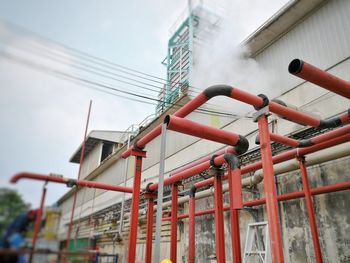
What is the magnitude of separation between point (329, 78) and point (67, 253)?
11.1ft

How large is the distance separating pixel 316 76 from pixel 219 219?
2.67m

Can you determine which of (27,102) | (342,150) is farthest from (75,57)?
(342,150)

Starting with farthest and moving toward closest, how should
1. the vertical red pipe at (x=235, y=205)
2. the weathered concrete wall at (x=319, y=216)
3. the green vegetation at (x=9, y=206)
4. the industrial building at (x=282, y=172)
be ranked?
1. the weathered concrete wall at (x=319, y=216)
2. the industrial building at (x=282, y=172)
3. the vertical red pipe at (x=235, y=205)
4. the green vegetation at (x=9, y=206)

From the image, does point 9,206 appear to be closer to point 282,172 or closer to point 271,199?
point 271,199

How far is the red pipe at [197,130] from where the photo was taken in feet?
12.2

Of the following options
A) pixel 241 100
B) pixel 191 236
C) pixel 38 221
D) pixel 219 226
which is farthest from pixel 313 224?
pixel 38 221

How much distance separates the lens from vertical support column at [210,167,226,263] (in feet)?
13.7

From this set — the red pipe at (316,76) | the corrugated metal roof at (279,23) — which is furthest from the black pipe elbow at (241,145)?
the corrugated metal roof at (279,23)

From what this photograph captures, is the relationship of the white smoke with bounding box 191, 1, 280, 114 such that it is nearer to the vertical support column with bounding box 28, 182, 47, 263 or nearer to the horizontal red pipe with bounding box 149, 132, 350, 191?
the horizontal red pipe with bounding box 149, 132, 350, 191

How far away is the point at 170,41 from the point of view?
15.3m

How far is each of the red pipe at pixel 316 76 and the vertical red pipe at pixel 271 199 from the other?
2.69 feet

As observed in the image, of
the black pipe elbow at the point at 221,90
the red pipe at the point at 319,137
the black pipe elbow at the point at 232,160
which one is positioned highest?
the black pipe elbow at the point at 221,90

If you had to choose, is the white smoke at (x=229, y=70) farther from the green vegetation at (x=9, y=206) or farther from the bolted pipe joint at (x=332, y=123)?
the green vegetation at (x=9, y=206)

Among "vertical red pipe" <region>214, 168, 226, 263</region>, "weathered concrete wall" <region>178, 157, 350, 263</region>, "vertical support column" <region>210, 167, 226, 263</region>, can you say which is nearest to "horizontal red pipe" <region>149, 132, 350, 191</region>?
"vertical support column" <region>210, 167, 226, 263</region>
